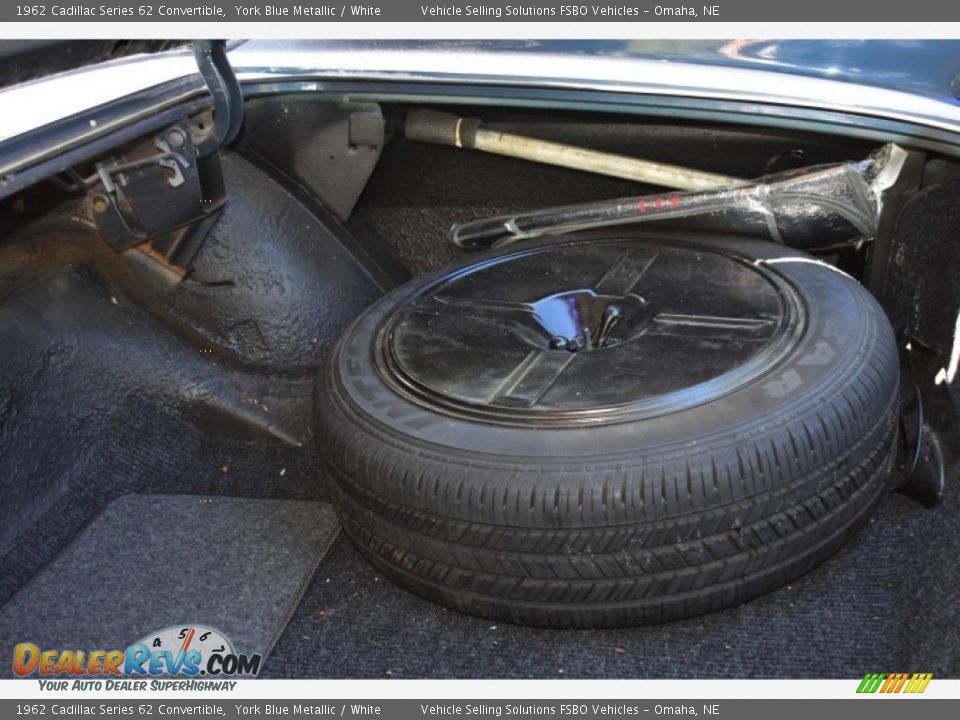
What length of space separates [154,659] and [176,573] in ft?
0.64

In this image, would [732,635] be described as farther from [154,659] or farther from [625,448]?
[154,659]

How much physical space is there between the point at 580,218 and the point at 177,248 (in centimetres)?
72

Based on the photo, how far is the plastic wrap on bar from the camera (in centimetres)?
160

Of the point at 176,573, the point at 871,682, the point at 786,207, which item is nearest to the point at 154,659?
the point at 176,573

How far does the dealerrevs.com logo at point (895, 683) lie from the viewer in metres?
1.18

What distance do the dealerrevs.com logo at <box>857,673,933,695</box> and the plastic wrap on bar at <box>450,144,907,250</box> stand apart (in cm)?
73

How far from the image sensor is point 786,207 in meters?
1.67

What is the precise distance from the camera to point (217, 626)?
144 cm

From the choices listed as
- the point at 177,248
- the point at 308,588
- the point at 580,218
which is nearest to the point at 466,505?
the point at 308,588

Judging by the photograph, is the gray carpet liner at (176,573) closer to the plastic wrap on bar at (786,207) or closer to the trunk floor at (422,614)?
the trunk floor at (422,614)

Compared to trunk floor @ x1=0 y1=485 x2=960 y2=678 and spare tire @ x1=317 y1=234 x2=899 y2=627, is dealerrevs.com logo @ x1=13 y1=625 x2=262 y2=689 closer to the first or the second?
trunk floor @ x1=0 y1=485 x2=960 y2=678

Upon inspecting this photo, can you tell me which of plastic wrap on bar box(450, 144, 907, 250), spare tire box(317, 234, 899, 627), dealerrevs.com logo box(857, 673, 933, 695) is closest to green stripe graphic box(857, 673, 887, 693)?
dealerrevs.com logo box(857, 673, 933, 695)

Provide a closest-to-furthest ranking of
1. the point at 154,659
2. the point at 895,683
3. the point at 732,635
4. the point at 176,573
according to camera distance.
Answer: the point at 895,683
the point at 732,635
the point at 154,659
the point at 176,573

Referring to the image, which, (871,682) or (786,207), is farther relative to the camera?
(786,207)
